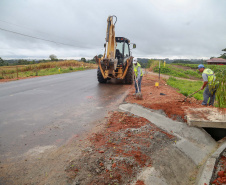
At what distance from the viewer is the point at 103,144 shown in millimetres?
3961

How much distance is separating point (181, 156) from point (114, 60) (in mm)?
8250

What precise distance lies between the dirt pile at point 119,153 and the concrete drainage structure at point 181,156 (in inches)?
7.4

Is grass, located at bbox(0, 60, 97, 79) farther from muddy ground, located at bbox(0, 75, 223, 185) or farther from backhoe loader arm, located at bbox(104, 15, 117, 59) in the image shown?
muddy ground, located at bbox(0, 75, 223, 185)

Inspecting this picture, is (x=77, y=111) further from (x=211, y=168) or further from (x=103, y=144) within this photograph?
(x=211, y=168)

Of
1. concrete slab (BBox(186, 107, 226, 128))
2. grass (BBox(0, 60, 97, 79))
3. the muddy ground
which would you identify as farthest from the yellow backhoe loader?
grass (BBox(0, 60, 97, 79))

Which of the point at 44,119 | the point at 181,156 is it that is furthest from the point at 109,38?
the point at 181,156

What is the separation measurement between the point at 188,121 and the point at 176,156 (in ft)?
5.93

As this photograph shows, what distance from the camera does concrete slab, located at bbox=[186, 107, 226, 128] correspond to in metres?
5.31

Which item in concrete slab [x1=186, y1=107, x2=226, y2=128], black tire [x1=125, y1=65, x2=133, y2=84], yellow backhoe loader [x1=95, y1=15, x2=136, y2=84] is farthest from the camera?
black tire [x1=125, y1=65, x2=133, y2=84]

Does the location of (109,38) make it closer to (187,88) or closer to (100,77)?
(100,77)

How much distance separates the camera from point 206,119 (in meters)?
5.45

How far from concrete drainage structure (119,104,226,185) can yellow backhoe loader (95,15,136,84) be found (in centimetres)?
608

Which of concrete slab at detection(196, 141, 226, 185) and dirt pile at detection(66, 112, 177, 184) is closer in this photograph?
dirt pile at detection(66, 112, 177, 184)

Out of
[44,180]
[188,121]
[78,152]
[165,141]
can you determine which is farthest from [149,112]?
[44,180]
